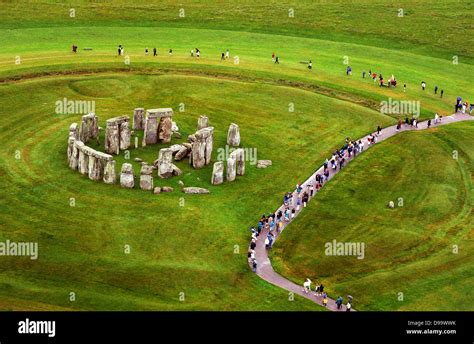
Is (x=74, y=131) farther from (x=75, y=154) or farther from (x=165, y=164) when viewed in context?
(x=165, y=164)

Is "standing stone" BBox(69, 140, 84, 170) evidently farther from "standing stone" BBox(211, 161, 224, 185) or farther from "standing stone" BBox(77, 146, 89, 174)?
"standing stone" BBox(211, 161, 224, 185)

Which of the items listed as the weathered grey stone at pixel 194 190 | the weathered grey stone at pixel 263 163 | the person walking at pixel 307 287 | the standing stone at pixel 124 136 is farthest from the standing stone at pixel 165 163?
the person walking at pixel 307 287

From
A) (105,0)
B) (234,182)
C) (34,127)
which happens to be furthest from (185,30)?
(234,182)

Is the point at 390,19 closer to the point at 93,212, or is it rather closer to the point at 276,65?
the point at 276,65
